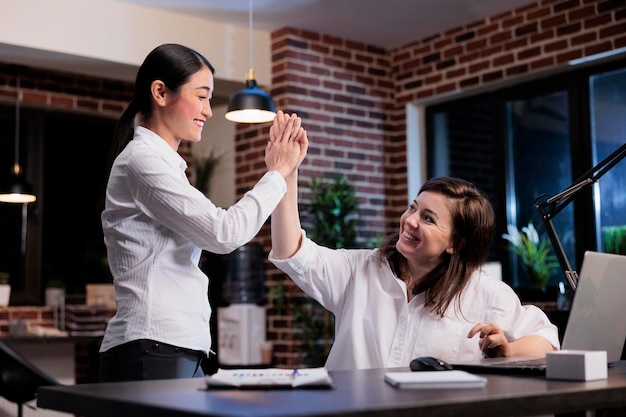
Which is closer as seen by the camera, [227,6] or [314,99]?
[227,6]

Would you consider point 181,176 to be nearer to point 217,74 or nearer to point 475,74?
point 217,74

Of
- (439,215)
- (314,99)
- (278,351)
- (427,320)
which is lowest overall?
(278,351)

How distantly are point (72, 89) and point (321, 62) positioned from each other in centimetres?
189

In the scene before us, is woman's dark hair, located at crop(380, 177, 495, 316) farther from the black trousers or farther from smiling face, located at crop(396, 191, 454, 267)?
the black trousers

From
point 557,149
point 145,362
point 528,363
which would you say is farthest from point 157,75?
point 557,149

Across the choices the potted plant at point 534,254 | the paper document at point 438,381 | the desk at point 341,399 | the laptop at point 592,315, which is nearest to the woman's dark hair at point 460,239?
the laptop at point 592,315

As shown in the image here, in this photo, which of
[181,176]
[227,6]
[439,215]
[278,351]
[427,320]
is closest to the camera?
[181,176]

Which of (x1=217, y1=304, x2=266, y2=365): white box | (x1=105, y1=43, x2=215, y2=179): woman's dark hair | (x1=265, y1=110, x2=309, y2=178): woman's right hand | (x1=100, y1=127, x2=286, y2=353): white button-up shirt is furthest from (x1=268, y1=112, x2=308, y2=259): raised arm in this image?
(x1=217, y1=304, x2=266, y2=365): white box

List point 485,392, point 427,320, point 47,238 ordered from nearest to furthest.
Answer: point 485,392 < point 427,320 < point 47,238

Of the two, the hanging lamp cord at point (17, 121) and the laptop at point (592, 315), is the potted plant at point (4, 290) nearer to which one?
the hanging lamp cord at point (17, 121)

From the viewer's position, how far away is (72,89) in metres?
6.39

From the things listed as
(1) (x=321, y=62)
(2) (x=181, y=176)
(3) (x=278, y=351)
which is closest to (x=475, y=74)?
(1) (x=321, y=62)

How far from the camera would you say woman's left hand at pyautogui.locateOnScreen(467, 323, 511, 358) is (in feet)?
6.99

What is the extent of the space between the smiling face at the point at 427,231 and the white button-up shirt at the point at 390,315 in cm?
9
